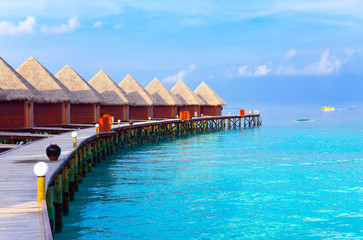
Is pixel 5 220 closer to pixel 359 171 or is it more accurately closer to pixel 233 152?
pixel 359 171

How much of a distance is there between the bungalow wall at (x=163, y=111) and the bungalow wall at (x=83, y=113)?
38.7 ft

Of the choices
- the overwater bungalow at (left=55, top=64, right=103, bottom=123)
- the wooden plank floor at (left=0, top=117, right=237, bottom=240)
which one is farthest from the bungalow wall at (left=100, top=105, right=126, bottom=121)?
the wooden plank floor at (left=0, top=117, right=237, bottom=240)

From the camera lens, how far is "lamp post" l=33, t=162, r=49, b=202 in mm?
7738

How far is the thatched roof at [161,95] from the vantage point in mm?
45719

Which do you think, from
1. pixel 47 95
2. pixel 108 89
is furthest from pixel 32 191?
pixel 108 89

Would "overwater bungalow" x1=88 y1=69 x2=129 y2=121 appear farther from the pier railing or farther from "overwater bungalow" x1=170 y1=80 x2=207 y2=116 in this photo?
"overwater bungalow" x1=170 y1=80 x2=207 y2=116

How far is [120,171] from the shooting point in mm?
20297

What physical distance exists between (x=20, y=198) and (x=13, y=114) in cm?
1897

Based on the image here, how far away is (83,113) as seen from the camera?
34.4 meters

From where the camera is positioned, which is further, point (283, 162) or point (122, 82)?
point (122, 82)

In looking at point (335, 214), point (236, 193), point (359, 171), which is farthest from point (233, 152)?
point (335, 214)

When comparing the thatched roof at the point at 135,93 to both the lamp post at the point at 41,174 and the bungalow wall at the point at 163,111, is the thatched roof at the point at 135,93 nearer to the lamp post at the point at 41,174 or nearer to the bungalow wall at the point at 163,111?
the bungalow wall at the point at 163,111

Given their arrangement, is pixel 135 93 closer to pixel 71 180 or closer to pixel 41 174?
pixel 71 180

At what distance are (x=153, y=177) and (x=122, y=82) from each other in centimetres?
2657
